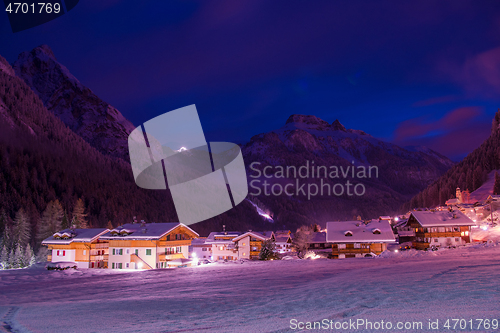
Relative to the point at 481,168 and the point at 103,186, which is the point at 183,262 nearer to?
the point at 103,186

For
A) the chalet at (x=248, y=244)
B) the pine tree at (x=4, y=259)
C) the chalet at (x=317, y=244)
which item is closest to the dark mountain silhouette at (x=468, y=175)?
the chalet at (x=317, y=244)

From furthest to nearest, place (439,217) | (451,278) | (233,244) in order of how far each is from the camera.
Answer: (233,244) → (439,217) → (451,278)

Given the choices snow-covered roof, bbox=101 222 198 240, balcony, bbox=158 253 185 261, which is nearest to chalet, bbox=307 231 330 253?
balcony, bbox=158 253 185 261

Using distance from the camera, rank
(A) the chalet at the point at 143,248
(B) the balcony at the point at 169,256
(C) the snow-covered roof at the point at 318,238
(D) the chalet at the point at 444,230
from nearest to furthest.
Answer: (A) the chalet at the point at 143,248, (B) the balcony at the point at 169,256, (D) the chalet at the point at 444,230, (C) the snow-covered roof at the point at 318,238

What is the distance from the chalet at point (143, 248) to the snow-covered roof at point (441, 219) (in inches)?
1695

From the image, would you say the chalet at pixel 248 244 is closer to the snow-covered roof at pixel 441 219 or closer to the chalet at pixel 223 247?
the chalet at pixel 223 247

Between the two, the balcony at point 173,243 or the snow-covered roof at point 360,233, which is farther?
the snow-covered roof at point 360,233

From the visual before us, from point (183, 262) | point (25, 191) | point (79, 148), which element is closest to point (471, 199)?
point (183, 262)

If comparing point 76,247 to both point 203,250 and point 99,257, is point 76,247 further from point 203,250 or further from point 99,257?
point 203,250

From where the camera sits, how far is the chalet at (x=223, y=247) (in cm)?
7000

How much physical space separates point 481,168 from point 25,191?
168m

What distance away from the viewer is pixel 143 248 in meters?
51.7

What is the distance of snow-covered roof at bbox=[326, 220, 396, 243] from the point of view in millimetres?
62450

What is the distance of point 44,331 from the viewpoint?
40.1ft
